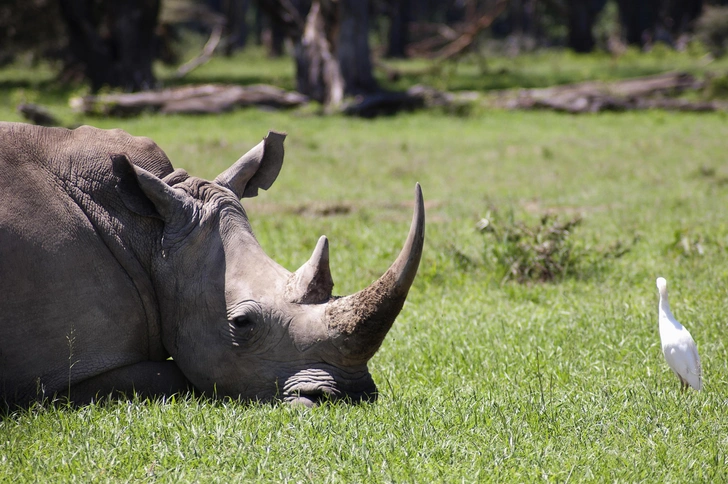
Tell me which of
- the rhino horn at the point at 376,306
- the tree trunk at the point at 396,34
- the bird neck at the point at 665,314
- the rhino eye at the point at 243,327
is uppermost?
the rhino horn at the point at 376,306

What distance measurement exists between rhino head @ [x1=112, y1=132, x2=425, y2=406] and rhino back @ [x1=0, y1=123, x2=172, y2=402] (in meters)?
0.12

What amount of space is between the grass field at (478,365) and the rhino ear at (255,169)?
1090mm

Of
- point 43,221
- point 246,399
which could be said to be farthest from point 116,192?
point 246,399

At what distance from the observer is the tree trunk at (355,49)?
17297 mm

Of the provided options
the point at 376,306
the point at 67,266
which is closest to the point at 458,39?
the point at 67,266

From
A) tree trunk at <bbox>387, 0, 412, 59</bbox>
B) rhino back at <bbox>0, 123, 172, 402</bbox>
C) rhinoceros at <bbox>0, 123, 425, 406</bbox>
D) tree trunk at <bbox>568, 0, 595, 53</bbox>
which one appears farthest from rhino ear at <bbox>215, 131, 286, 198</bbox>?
tree trunk at <bbox>387, 0, 412, 59</bbox>

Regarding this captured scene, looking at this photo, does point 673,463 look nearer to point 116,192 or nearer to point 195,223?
point 195,223

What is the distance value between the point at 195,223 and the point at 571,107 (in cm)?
1339

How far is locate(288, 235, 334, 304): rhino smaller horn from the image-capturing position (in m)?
3.93

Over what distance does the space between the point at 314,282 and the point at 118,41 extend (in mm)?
17058

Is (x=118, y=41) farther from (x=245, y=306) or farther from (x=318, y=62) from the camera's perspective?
(x=245, y=306)

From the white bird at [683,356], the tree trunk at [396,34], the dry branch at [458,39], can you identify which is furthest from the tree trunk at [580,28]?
the white bird at [683,356]

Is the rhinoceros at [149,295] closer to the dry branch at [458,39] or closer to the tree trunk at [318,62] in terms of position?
the tree trunk at [318,62]

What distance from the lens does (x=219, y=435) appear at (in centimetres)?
359
